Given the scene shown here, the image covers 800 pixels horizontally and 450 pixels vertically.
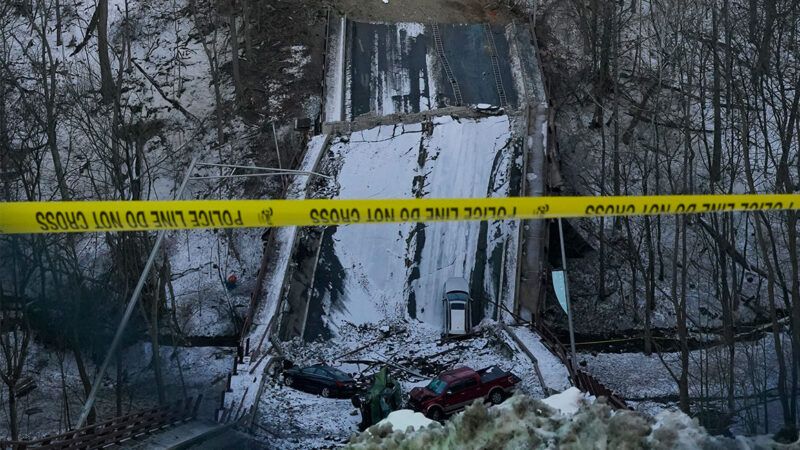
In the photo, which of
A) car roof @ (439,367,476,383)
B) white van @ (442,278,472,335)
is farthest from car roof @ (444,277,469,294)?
car roof @ (439,367,476,383)

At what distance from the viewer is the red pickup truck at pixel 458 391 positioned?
19250mm

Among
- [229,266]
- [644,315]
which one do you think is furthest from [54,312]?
[644,315]

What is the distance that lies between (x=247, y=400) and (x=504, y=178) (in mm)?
12371

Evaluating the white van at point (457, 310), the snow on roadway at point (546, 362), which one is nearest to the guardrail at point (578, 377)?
the snow on roadway at point (546, 362)

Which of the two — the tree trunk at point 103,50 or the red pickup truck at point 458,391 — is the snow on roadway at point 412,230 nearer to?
the red pickup truck at point 458,391

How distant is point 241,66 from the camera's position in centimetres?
3784

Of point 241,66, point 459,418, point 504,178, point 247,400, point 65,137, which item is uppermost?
point 241,66

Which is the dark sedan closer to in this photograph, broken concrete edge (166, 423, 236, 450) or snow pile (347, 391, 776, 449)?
broken concrete edge (166, 423, 236, 450)

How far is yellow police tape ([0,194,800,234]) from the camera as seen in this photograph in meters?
8.12

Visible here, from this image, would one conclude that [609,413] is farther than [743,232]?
No

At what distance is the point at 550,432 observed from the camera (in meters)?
6.82

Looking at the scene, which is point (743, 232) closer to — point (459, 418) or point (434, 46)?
point (434, 46)

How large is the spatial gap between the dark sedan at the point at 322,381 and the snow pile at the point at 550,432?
559 inches

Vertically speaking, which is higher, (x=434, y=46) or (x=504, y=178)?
(x=434, y=46)
